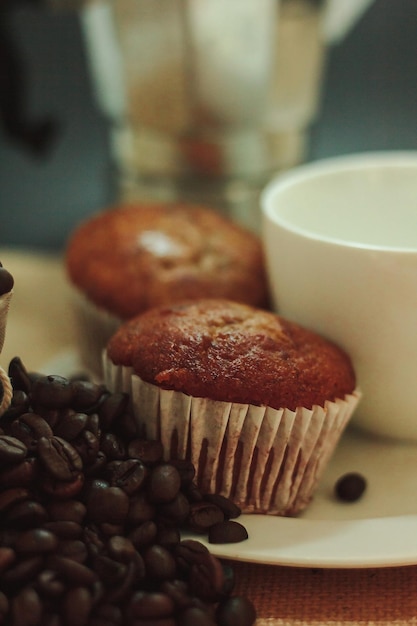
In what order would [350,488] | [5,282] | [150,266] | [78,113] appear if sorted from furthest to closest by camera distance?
[78,113] < [150,266] < [350,488] < [5,282]

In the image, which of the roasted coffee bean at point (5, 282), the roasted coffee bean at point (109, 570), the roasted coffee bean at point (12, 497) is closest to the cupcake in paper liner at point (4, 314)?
the roasted coffee bean at point (5, 282)

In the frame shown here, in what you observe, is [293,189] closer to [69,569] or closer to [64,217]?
[69,569]

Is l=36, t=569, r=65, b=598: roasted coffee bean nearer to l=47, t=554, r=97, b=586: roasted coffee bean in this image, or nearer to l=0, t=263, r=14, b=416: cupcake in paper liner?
l=47, t=554, r=97, b=586: roasted coffee bean

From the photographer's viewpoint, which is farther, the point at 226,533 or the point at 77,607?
the point at 226,533

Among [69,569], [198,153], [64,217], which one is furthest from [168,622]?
[64,217]

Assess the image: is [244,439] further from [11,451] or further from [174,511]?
[11,451]

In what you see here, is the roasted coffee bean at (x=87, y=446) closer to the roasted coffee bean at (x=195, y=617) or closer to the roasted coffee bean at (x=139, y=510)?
the roasted coffee bean at (x=139, y=510)

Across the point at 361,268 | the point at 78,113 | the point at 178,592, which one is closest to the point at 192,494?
the point at 178,592
